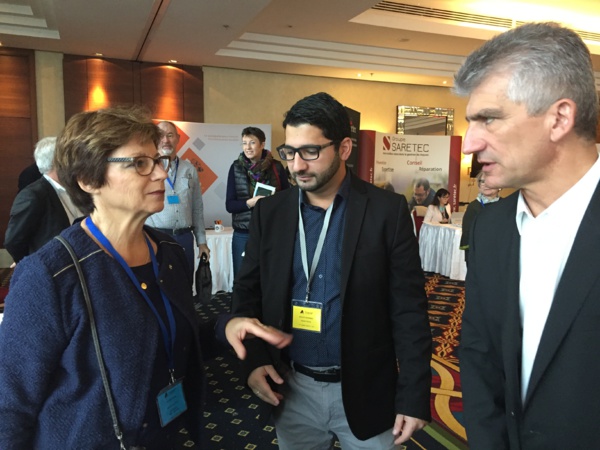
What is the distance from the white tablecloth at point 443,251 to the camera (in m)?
7.03

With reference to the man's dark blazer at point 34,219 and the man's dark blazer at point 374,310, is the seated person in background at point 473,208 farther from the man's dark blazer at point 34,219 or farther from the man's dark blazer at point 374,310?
the man's dark blazer at point 34,219

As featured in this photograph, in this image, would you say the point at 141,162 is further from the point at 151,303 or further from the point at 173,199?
the point at 173,199

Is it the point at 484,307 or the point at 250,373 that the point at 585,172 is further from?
the point at 250,373

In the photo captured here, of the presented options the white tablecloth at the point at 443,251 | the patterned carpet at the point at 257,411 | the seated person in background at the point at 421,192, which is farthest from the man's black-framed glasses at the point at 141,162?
the seated person in background at the point at 421,192

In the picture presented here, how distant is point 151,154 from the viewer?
133 centimetres

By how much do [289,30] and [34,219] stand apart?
5886 millimetres

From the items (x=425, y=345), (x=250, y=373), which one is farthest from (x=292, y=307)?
(x=425, y=345)

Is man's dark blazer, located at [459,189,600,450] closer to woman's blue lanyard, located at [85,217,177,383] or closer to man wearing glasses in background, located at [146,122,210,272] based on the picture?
woman's blue lanyard, located at [85,217,177,383]

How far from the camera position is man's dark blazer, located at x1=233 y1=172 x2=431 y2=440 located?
4.71ft

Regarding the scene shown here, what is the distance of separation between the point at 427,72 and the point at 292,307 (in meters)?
8.78

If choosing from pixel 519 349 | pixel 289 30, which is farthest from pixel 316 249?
pixel 289 30

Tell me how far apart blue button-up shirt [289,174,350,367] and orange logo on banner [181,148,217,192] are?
6.92 metres

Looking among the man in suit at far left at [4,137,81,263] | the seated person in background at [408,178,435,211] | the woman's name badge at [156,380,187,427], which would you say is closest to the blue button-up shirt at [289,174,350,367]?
the woman's name badge at [156,380,187,427]

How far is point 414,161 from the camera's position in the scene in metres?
10.1
